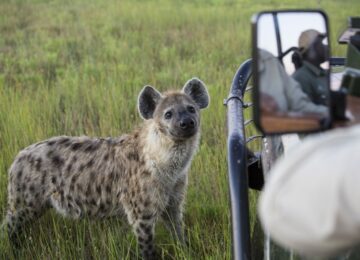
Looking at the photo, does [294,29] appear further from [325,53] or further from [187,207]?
[187,207]

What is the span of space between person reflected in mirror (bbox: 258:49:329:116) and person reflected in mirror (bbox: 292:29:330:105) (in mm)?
15

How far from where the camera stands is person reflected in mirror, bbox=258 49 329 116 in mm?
925

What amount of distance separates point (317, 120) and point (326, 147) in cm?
19

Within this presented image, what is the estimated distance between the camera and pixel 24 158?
3.20 metres

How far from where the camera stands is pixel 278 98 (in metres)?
0.95

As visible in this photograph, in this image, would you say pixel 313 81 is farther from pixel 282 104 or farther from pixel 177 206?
pixel 177 206

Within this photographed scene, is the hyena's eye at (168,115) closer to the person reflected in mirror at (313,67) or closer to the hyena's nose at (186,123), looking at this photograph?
the hyena's nose at (186,123)

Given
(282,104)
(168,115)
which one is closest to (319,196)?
(282,104)

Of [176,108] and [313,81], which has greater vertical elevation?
[313,81]

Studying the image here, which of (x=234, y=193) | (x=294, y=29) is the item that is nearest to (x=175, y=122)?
(x=234, y=193)

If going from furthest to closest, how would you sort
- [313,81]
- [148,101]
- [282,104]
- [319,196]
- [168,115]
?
[148,101]
[168,115]
[313,81]
[282,104]
[319,196]

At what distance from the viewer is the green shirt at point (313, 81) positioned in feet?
3.24

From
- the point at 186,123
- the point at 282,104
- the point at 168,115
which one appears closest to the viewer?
the point at 282,104

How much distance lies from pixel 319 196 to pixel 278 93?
299 mm
